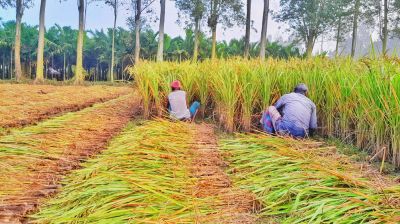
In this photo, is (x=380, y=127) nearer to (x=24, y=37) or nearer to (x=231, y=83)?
(x=231, y=83)

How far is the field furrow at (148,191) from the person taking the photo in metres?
1.99

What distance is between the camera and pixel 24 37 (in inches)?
977

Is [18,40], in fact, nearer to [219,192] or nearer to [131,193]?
[131,193]

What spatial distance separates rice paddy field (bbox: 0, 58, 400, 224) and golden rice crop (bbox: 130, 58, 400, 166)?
15mm

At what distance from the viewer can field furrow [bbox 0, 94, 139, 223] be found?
227cm

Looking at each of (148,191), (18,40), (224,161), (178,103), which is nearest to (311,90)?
(178,103)

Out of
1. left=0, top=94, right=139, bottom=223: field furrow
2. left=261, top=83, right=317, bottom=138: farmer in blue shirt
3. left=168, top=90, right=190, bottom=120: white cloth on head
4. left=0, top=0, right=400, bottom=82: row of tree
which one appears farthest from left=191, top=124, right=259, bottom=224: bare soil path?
left=0, top=0, right=400, bottom=82: row of tree

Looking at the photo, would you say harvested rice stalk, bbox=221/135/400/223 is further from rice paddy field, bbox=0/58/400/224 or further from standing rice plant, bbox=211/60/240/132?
standing rice plant, bbox=211/60/240/132

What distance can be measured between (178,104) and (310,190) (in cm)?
325

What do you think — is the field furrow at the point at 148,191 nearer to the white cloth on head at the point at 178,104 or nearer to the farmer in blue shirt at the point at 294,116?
the farmer in blue shirt at the point at 294,116

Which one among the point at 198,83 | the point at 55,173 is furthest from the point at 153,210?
the point at 198,83

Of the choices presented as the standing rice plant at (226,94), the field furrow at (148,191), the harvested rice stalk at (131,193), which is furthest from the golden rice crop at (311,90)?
the harvested rice stalk at (131,193)

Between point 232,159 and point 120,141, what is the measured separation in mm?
1148

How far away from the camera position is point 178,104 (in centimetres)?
529
